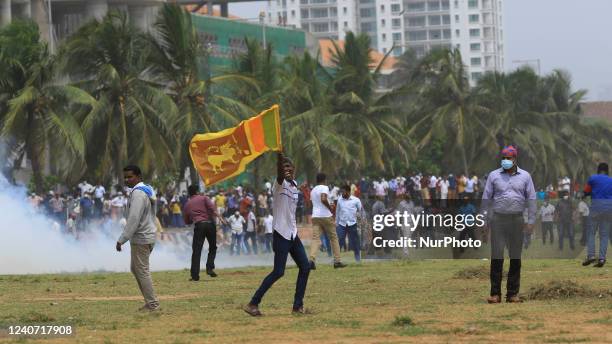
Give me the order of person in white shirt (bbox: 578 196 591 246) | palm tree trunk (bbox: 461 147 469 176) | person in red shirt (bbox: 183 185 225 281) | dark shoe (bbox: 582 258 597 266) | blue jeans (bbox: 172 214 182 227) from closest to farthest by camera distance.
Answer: person in red shirt (bbox: 183 185 225 281) < dark shoe (bbox: 582 258 597 266) < person in white shirt (bbox: 578 196 591 246) < blue jeans (bbox: 172 214 182 227) < palm tree trunk (bbox: 461 147 469 176)

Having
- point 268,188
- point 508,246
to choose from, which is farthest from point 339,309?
point 268,188

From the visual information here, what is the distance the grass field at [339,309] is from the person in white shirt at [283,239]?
277 mm

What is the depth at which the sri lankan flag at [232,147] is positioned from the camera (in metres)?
18.0

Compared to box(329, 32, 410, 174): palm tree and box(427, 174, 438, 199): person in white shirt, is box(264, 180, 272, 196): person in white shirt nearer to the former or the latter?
box(329, 32, 410, 174): palm tree

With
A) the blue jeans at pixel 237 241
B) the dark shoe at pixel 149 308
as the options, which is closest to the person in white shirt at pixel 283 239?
the dark shoe at pixel 149 308

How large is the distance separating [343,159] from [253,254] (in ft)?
67.5

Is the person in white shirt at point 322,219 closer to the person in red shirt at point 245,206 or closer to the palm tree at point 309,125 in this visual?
the person in red shirt at point 245,206

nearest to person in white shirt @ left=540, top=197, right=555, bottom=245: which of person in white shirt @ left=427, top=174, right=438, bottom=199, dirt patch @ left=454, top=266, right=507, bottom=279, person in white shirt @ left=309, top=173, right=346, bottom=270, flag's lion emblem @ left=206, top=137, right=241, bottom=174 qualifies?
person in white shirt @ left=309, top=173, right=346, bottom=270

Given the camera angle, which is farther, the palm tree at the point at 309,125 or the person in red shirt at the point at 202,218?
the palm tree at the point at 309,125

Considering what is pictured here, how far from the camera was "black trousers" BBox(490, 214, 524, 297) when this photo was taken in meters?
16.6

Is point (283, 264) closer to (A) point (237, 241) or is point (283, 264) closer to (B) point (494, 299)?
(B) point (494, 299)

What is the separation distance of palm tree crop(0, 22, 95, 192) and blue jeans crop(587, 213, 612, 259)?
21230 mm

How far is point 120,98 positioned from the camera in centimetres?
4500

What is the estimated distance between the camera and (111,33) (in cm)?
4406
